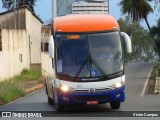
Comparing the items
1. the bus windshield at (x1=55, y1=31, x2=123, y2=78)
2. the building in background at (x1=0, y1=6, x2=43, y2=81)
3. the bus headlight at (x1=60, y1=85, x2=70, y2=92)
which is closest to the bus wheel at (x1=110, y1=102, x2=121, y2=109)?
the bus windshield at (x1=55, y1=31, x2=123, y2=78)

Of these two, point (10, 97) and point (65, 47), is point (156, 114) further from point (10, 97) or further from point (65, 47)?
point (10, 97)

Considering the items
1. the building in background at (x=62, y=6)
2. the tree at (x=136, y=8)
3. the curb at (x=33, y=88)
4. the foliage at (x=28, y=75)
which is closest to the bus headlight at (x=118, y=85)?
the curb at (x=33, y=88)

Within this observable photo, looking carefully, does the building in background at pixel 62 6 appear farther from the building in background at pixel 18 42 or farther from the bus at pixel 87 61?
the bus at pixel 87 61

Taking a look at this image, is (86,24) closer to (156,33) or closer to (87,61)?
(87,61)

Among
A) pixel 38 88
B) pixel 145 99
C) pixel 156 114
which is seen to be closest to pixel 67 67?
pixel 156 114

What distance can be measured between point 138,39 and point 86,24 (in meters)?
66.4

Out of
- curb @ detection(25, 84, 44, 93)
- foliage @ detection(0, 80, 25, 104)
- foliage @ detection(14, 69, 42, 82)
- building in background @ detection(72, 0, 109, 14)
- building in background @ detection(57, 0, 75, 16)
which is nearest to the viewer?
foliage @ detection(0, 80, 25, 104)

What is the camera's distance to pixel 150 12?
2008 inches

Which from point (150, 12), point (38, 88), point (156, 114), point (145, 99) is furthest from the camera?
point (150, 12)

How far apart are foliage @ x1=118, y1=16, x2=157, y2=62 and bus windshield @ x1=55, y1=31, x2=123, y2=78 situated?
63181 millimetres

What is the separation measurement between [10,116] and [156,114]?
4566 millimetres

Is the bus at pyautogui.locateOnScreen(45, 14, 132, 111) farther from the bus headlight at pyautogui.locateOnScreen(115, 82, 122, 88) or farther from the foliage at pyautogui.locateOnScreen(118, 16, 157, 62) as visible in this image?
the foliage at pyautogui.locateOnScreen(118, 16, 157, 62)

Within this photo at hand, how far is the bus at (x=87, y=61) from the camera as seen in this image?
16.9 metres

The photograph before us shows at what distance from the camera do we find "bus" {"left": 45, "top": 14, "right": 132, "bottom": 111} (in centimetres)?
1692
